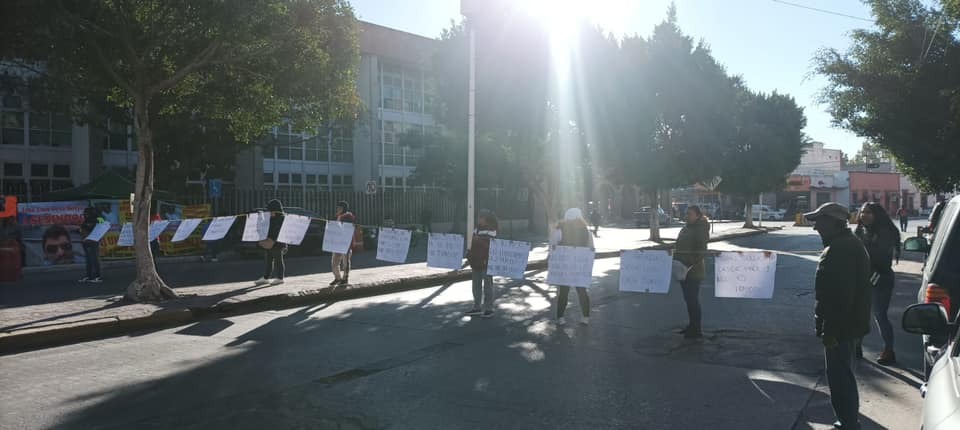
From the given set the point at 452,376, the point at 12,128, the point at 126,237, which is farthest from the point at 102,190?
the point at 452,376

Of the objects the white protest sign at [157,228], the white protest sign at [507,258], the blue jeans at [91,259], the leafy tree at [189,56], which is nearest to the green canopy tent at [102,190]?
the blue jeans at [91,259]

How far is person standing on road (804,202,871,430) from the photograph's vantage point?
15.5 ft

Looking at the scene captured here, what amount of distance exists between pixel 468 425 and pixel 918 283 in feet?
46.4

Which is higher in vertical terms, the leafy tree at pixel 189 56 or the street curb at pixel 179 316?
the leafy tree at pixel 189 56

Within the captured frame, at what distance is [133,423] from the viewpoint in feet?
17.0

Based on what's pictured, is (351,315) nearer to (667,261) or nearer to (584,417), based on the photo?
(667,261)

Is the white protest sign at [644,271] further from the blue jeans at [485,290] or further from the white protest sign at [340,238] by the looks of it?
the white protest sign at [340,238]

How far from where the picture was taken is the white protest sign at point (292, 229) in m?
13.7

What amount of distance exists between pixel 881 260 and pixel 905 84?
14076 mm

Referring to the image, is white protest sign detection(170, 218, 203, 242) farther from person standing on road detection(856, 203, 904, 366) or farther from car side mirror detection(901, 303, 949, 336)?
car side mirror detection(901, 303, 949, 336)

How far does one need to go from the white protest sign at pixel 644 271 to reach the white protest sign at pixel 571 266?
19.3 inches

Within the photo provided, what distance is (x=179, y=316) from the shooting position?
10398mm

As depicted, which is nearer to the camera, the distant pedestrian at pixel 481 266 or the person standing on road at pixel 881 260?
the person standing on road at pixel 881 260

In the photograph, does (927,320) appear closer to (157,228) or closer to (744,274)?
(744,274)
